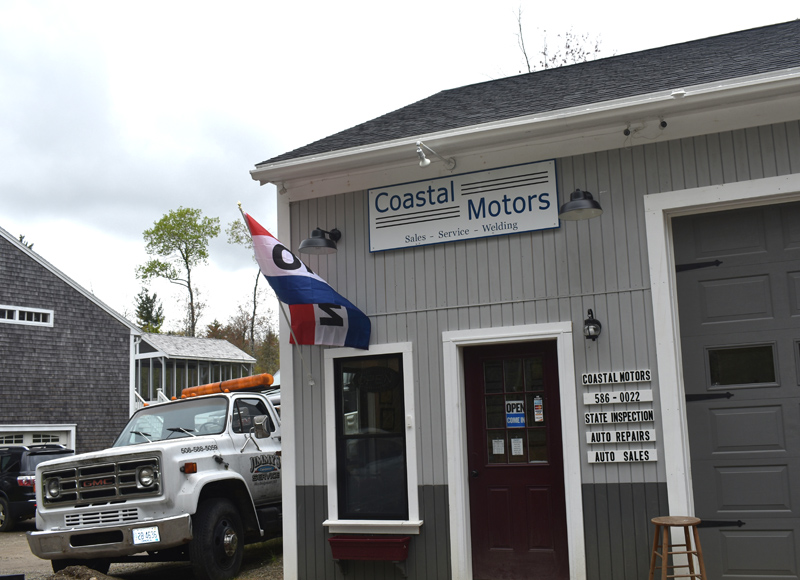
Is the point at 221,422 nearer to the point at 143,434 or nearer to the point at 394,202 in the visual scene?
the point at 143,434

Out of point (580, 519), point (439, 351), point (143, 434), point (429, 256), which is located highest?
point (429, 256)

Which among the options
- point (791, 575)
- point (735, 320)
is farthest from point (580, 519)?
point (735, 320)

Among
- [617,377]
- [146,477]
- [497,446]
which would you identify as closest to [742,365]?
[617,377]

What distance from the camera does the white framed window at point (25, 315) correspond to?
2074cm

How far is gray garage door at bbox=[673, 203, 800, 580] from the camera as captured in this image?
6.49 m

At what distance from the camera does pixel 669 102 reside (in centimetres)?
662

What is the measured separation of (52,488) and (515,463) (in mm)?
5017

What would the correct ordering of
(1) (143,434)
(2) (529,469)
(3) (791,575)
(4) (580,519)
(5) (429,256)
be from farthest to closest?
(1) (143,434) < (5) (429,256) < (2) (529,469) < (4) (580,519) < (3) (791,575)

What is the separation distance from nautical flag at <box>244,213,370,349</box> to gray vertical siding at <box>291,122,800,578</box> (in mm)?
525

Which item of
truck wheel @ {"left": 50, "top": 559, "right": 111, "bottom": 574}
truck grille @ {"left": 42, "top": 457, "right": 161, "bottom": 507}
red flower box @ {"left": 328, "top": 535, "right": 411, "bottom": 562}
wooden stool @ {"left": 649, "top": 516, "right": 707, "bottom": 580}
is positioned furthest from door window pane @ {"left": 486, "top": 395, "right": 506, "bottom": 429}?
truck wheel @ {"left": 50, "top": 559, "right": 111, "bottom": 574}

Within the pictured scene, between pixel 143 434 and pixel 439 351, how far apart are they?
4.04 m

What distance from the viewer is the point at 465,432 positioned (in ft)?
24.5

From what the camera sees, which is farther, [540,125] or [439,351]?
[439,351]

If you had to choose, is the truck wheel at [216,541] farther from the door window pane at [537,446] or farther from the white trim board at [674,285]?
the white trim board at [674,285]
